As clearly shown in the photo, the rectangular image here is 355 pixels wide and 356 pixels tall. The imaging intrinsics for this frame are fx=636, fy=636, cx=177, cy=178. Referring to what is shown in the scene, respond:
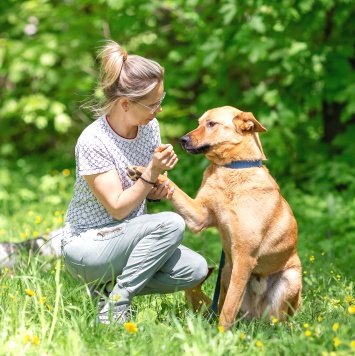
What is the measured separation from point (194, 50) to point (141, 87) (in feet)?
13.6

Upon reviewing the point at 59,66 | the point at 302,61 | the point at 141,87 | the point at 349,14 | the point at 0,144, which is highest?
the point at 141,87

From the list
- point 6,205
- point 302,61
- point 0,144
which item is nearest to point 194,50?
point 302,61

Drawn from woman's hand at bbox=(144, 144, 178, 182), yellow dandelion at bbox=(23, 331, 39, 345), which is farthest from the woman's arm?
yellow dandelion at bbox=(23, 331, 39, 345)

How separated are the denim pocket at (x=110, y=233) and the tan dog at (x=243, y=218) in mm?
306

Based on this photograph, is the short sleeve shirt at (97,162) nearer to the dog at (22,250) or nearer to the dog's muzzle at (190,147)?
the dog's muzzle at (190,147)

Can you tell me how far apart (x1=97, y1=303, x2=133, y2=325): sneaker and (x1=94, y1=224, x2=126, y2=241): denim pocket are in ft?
1.22

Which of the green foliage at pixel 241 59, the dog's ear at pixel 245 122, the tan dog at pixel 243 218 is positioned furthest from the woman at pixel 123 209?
the green foliage at pixel 241 59

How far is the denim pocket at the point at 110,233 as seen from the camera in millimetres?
3500

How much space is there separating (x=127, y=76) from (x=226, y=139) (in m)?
0.73

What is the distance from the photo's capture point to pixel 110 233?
3520mm

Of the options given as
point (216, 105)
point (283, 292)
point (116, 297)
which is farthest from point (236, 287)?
point (216, 105)

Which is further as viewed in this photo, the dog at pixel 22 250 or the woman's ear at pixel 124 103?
the dog at pixel 22 250

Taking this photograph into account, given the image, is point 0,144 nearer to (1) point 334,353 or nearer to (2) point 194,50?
(2) point 194,50

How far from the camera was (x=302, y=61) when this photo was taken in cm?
735
